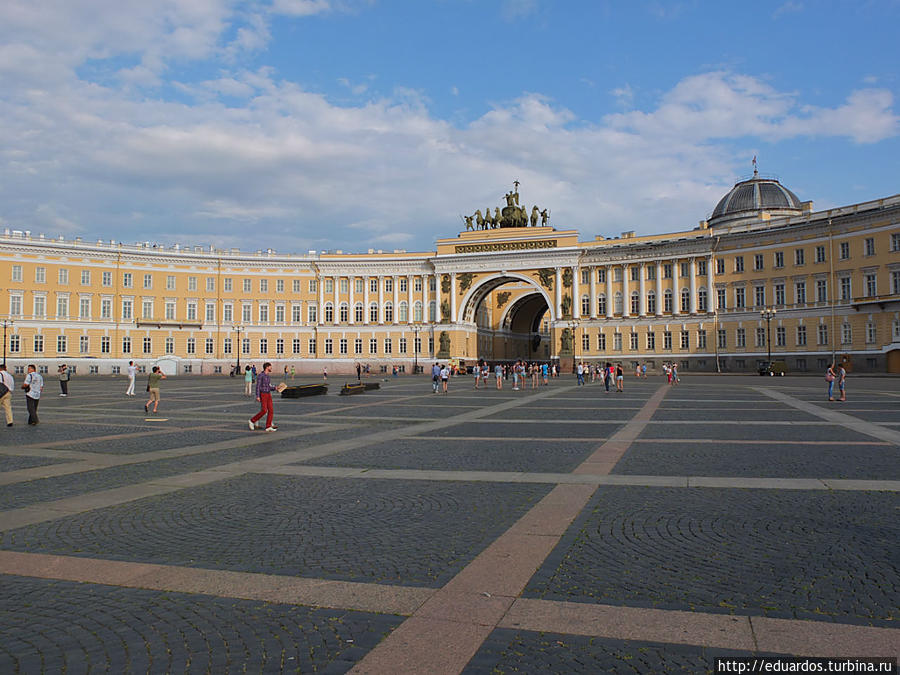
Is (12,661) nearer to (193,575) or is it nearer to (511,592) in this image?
(193,575)

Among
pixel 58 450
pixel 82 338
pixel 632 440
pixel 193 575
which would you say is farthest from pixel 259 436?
pixel 82 338

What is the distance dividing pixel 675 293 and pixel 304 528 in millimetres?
68157

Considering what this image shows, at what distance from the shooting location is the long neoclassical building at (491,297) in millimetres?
59438

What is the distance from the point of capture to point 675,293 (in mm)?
69938

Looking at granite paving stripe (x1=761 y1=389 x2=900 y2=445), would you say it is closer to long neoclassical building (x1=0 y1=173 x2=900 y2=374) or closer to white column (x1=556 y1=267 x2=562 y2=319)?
long neoclassical building (x1=0 y1=173 x2=900 y2=374)

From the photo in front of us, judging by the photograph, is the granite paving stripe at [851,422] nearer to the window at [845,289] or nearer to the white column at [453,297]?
the window at [845,289]

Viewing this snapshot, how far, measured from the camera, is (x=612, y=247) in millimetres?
72875

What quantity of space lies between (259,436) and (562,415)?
9.75 meters

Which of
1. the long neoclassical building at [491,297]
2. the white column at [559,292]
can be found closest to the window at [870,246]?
the long neoclassical building at [491,297]

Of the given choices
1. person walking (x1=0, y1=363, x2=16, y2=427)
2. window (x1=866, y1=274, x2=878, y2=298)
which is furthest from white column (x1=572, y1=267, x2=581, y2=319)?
person walking (x1=0, y1=363, x2=16, y2=427)

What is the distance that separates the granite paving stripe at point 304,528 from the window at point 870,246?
194 feet

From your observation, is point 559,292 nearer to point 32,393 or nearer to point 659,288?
point 659,288

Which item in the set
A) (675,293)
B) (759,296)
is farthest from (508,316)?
(759,296)

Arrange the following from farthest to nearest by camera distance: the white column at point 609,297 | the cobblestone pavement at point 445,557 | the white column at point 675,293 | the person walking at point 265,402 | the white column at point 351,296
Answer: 1. the white column at point 351,296
2. the white column at point 609,297
3. the white column at point 675,293
4. the person walking at point 265,402
5. the cobblestone pavement at point 445,557
